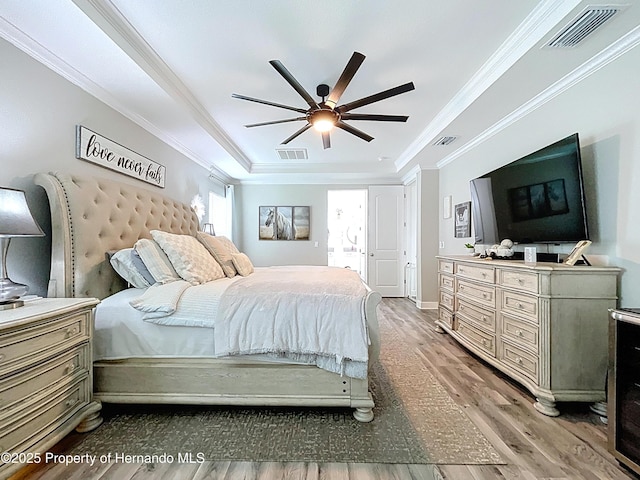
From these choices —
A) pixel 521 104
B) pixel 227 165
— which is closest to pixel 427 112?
pixel 521 104

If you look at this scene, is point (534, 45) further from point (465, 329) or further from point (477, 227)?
point (465, 329)

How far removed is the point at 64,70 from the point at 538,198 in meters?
3.91

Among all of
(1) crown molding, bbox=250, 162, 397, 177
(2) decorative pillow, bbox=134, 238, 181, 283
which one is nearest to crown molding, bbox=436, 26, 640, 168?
(1) crown molding, bbox=250, 162, 397, 177

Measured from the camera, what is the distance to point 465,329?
3.31 metres

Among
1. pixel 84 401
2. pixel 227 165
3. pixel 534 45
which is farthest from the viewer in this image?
pixel 227 165

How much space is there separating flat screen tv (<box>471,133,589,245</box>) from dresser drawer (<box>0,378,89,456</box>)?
3.52 m

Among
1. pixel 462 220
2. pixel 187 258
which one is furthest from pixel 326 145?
pixel 462 220

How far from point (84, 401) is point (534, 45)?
3657 mm

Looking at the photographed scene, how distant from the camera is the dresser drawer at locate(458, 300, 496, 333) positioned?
2810 millimetres

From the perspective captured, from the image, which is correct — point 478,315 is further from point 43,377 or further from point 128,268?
point 43,377

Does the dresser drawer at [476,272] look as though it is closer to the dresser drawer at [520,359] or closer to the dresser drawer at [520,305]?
the dresser drawer at [520,305]

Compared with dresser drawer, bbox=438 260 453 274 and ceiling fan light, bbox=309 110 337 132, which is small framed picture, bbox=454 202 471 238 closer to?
dresser drawer, bbox=438 260 453 274

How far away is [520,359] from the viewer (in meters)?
2.40

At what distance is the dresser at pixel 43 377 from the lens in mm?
1366
